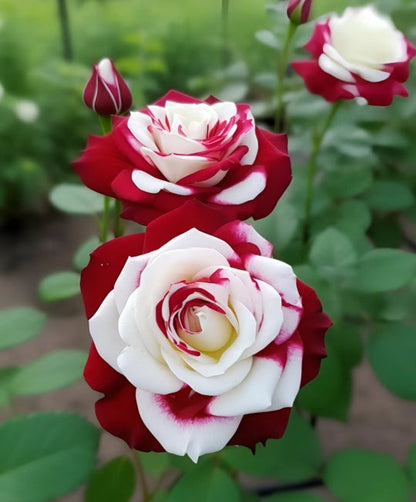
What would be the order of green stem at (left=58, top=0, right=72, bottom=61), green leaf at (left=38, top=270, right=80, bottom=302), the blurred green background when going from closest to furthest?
green leaf at (left=38, top=270, right=80, bottom=302)
green stem at (left=58, top=0, right=72, bottom=61)
the blurred green background

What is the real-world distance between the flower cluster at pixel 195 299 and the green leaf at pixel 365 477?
177 mm

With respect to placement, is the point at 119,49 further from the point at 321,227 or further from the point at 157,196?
the point at 157,196

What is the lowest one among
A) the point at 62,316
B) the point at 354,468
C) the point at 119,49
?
the point at 62,316

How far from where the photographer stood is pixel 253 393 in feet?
0.72

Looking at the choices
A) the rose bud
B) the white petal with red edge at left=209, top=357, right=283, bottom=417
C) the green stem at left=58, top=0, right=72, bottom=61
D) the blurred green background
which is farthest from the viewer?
the blurred green background

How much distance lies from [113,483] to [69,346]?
0.53m

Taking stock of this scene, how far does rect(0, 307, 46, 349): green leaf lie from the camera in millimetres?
415

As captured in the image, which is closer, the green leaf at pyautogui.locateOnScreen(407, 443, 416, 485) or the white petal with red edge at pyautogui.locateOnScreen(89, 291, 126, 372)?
the white petal with red edge at pyautogui.locateOnScreen(89, 291, 126, 372)

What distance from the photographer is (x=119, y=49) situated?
1.45 meters

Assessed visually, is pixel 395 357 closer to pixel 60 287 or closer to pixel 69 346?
pixel 60 287

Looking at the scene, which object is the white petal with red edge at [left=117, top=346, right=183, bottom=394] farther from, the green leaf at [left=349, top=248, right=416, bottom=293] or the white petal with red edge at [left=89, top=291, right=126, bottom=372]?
the green leaf at [left=349, top=248, right=416, bottom=293]

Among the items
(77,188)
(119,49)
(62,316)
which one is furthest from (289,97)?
(119,49)

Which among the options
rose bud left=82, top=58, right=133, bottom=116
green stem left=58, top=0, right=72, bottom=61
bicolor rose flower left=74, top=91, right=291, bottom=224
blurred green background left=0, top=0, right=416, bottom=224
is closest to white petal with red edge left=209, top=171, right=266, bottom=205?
bicolor rose flower left=74, top=91, right=291, bottom=224

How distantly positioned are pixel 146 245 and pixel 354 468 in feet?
0.83
